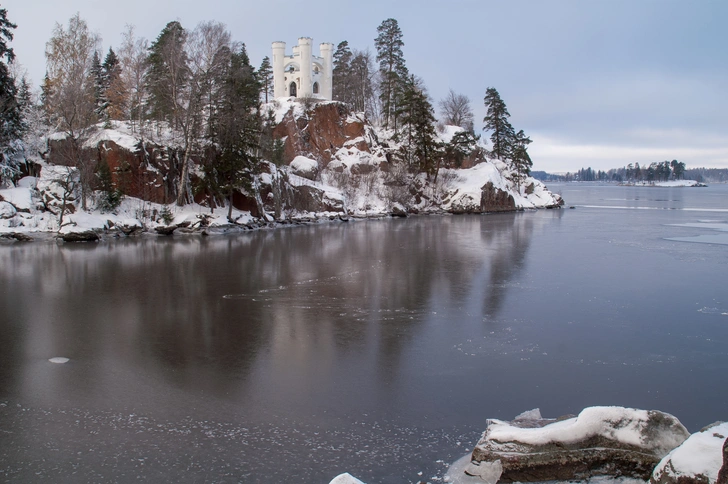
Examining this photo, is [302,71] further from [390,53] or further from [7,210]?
[7,210]

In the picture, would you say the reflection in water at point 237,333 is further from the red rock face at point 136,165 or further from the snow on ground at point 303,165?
the snow on ground at point 303,165

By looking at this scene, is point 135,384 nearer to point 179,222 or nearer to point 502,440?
point 502,440

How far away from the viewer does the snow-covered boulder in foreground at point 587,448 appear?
16.3 feet

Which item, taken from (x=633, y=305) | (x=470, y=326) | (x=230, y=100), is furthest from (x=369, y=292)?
(x=230, y=100)

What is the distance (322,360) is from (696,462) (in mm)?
6181

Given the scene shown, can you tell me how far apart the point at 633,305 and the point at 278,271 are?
11.1 metres

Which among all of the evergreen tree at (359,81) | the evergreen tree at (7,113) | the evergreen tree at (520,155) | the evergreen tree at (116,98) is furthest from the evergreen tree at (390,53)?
the evergreen tree at (7,113)

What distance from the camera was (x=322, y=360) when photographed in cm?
918

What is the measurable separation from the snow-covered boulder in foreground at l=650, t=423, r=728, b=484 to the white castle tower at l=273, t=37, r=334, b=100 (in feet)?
196

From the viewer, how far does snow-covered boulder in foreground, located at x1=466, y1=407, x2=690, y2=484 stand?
4.96 meters

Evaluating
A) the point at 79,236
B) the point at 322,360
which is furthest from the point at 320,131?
the point at 322,360

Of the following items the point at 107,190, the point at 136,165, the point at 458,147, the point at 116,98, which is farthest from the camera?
the point at 458,147

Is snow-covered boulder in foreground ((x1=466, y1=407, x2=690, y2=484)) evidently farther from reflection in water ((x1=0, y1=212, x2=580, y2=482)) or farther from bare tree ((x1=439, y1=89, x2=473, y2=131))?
bare tree ((x1=439, y1=89, x2=473, y2=131))

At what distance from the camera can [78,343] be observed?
10.1 metres
